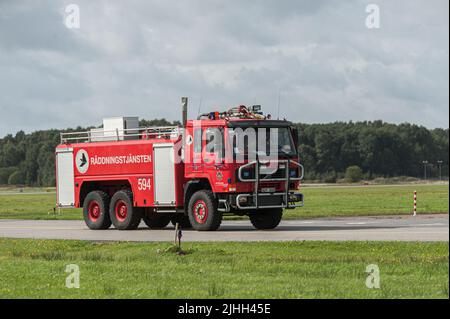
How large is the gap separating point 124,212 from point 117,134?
8.46 ft

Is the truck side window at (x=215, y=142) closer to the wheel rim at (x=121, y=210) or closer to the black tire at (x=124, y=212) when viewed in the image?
the black tire at (x=124, y=212)

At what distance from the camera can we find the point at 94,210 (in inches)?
1195

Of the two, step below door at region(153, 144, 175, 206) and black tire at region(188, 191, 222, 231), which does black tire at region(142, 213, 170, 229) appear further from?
black tire at region(188, 191, 222, 231)

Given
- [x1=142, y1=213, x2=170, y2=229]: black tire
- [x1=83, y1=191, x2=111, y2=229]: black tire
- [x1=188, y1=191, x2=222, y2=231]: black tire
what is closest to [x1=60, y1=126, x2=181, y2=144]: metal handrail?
[x1=83, y1=191, x2=111, y2=229]: black tire

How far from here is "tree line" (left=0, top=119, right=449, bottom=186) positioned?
161m

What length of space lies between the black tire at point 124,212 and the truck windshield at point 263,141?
15.7 ft

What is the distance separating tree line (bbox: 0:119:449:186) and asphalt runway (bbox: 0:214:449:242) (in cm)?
12648

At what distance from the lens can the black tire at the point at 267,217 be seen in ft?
91.7

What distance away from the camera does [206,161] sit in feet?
87.0

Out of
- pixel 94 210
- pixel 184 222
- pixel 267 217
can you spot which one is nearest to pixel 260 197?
pixel 267 217

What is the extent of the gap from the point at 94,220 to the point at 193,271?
14.7 meters

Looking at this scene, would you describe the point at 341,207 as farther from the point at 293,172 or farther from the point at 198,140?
the point at 198,140
